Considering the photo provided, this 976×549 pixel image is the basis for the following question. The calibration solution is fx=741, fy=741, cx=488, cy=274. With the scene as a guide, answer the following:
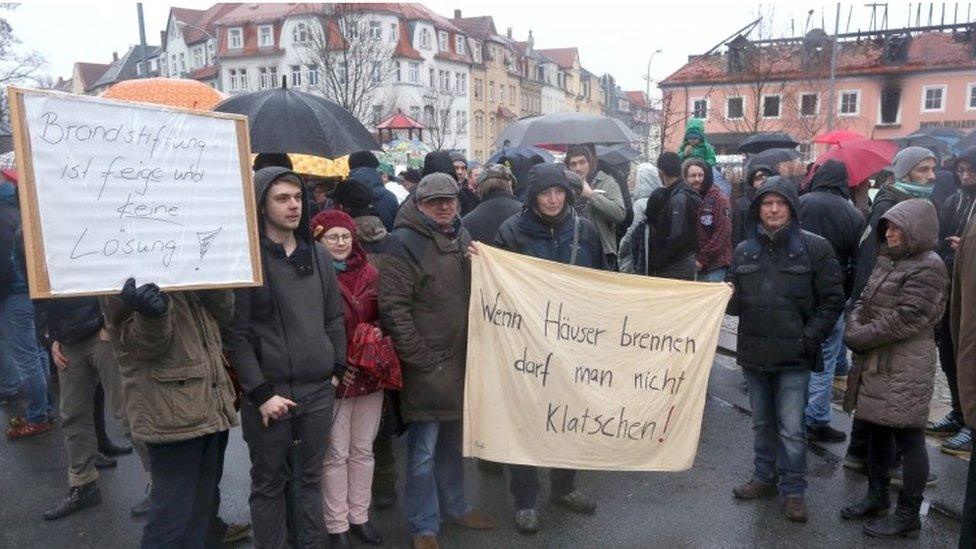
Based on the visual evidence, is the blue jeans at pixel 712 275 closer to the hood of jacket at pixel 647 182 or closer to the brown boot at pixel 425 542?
the hood of jacket at pixel 647 182

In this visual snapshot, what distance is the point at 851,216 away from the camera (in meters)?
5.48

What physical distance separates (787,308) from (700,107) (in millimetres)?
49334

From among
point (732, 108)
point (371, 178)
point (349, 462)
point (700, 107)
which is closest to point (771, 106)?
point (732, 108)

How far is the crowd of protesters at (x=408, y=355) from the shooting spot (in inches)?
124

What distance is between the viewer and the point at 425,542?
3902mm

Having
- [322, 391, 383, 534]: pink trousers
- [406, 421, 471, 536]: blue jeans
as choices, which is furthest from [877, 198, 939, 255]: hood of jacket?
[322, 391, 383, 534]: pink trousers

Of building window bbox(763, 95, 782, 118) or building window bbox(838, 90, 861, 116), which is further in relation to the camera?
building window bbox(838, 90, 861, 116)

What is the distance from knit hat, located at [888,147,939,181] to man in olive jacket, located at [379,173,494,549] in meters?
4.16

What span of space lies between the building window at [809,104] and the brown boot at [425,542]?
37964 mm

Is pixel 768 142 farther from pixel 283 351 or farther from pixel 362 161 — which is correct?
pixel 283 351

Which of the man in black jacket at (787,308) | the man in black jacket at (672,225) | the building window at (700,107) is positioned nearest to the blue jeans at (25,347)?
the man in black jacket at (672,225)

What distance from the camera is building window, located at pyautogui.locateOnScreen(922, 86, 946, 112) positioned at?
151ft

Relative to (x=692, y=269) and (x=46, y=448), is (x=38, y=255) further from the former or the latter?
(x=692, y=269)

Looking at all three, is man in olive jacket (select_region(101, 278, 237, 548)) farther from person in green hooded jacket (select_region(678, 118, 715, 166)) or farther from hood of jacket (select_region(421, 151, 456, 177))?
person in green hooded jacket (select_region(678, 118, 715, 166))
